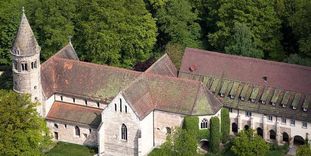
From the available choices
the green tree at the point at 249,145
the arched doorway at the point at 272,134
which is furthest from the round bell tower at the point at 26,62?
the arched doorway at the point at 272,134

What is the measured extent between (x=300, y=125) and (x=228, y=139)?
9877 millimetres

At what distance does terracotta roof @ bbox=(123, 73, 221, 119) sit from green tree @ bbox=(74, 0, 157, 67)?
16.0 m

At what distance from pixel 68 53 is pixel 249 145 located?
99.5 feet

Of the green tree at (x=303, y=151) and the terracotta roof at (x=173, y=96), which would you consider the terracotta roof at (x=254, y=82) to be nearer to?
the terracotta roof at (x=173, y=96)

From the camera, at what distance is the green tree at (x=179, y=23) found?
144 metres

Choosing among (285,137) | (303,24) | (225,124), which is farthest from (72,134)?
(303,24)

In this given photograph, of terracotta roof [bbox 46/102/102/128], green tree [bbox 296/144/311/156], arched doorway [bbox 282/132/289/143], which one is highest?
green tree [bbox 296/144/311/156]

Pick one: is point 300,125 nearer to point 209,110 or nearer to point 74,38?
point 209,110

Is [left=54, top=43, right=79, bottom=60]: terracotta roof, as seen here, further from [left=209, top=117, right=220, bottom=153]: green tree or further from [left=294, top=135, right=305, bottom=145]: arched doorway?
[left=294, top=135, right=305, bottom=145]: arched doorway

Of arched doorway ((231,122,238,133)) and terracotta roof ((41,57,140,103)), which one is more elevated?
terracotta roof ((41,57,140,103))

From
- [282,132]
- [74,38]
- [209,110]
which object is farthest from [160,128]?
[74,38]

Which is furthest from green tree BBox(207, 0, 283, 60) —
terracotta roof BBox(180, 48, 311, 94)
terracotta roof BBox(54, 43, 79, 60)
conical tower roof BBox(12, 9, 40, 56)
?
conical tower roof BBox(12, 9, 40, 56)

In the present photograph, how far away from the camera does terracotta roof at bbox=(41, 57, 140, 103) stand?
124 metres

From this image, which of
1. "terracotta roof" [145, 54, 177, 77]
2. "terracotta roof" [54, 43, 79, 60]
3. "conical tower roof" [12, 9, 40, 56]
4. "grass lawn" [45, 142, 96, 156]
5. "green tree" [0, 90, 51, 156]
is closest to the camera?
"green tree" [0, 90, 51, 156]
